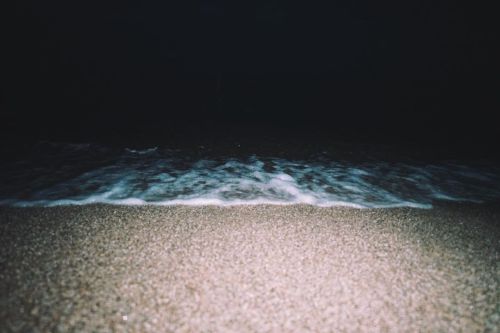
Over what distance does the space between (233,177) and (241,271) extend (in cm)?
248

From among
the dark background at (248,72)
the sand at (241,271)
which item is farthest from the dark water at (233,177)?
the dark background at (248,72)

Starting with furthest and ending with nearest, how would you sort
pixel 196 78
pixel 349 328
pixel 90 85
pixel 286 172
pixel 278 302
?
pixel 196 78 < pixel 90 85 < pixel 286 172 < pixel 278 302 < pixel 349 328

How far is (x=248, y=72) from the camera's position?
2383cm

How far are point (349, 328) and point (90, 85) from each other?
17929 mm

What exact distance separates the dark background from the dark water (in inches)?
65.2

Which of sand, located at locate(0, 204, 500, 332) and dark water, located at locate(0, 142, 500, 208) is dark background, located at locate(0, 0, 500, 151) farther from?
sand, located at locate(0, 204, 500, 332)

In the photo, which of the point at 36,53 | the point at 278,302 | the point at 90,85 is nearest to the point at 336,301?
the point at 278,302

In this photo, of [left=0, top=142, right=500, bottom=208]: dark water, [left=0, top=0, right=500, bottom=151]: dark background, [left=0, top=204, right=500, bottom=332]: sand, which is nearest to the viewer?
[left=0, top=204, right=500, bottom=332]: sand

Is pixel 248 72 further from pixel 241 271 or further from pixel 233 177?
pixel 241 271

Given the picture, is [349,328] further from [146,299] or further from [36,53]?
[36,53]

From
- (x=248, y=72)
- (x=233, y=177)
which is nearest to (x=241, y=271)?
(x=233, y=177)

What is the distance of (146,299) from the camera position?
181 cm

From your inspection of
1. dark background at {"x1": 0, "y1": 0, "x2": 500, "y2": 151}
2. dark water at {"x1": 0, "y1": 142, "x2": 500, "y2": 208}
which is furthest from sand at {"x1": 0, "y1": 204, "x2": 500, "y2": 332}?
dark background at {"x1": 0, "y1": 0, "x2": 500, "y2": 151}

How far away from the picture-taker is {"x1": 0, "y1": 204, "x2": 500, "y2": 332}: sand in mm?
1722
